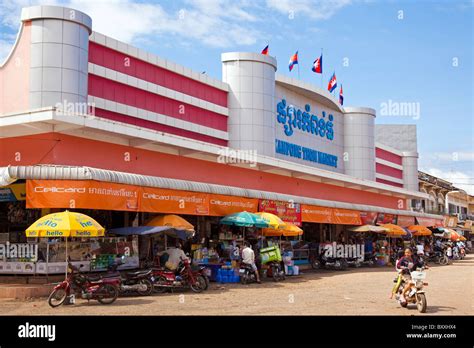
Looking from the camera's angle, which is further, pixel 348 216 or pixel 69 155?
pixel 348 216

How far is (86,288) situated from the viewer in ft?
47.0

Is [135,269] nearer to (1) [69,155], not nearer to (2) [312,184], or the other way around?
(1) [69,155]

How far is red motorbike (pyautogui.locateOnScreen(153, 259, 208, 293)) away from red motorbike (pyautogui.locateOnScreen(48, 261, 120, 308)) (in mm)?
2237

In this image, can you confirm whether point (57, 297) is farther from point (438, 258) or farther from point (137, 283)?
point (438, 258)

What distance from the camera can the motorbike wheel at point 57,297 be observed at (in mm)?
13750

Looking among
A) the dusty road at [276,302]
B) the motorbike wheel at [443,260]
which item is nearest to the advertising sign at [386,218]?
the motorbike wheel at [443,260]

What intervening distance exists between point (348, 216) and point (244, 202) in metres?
10.4

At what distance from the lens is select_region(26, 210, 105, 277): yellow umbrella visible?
46.5ft

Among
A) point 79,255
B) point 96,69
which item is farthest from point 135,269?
point 96,69

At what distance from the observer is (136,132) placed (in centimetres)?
1864

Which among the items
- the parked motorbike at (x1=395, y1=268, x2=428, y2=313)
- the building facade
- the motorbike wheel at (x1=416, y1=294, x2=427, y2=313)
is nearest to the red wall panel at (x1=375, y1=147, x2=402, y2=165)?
the building facade

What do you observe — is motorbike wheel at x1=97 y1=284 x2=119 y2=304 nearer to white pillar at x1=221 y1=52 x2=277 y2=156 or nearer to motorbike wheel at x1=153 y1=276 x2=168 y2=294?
motorbike wheel at x1=153 y1=276 x2=168 y2=294

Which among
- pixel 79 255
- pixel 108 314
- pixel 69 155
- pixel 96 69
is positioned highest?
pixel 96 69
